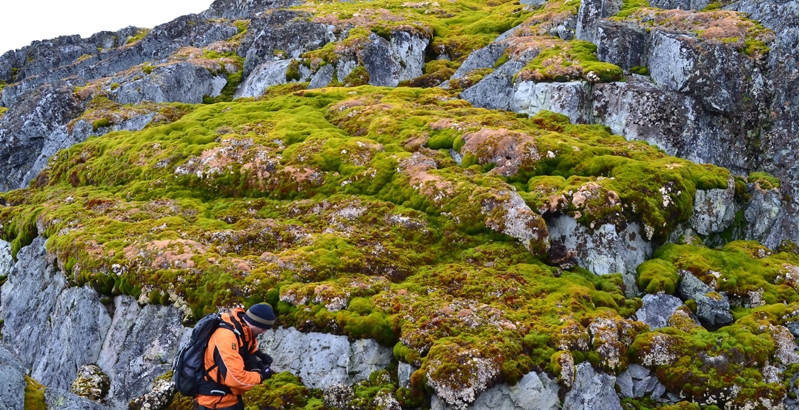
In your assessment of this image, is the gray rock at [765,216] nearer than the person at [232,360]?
No

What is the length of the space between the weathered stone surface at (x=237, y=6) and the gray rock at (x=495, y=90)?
1521 inches

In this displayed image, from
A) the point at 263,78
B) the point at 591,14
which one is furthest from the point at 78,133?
the point at 591,14

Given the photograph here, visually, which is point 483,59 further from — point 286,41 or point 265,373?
point 265,373

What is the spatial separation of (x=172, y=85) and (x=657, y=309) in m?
33.0

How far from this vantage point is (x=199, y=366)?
11766 millimetres

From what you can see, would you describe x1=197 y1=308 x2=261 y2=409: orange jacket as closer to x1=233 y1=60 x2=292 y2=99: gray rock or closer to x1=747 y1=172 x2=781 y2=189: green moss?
x1=747 y1=172 x2=781 y2=189: green moss

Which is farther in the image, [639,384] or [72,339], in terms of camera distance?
[72,339]

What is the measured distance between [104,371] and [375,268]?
8.46 m

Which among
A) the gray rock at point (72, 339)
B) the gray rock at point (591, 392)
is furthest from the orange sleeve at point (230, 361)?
the gray rock at point (72, 339)

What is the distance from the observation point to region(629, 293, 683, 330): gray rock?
17.7m

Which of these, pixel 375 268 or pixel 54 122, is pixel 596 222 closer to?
pixel 375 268

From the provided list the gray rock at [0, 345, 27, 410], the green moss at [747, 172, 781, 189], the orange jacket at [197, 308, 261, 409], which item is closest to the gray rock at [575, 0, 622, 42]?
the green moss at [747, 172, 781, 189]

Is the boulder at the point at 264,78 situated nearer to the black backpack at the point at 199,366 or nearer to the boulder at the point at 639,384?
the black backpack at the point at 199,366

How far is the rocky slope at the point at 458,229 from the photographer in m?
15.5
